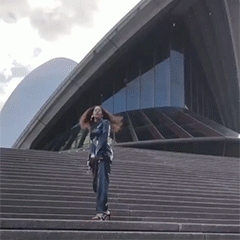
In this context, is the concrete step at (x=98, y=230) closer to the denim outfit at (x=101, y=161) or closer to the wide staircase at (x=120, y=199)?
the wide staircase at (x=120, y=199)

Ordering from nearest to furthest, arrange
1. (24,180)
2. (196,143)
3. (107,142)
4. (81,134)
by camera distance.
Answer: (107,142)
(24,180)
(196,143)
(81,134)

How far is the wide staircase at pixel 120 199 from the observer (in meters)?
3.95

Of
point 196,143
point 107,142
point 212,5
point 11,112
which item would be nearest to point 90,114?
point 107,142

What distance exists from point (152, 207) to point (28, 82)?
123 feet

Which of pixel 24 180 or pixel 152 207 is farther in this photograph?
pixel 24 180

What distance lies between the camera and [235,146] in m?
17.1

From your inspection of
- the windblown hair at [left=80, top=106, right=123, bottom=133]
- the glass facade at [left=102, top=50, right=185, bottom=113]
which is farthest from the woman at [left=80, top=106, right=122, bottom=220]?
the glass facade at [left=102, top=50, right=185, bottom=113]

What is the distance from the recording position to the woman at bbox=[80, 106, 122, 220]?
13.7 feet

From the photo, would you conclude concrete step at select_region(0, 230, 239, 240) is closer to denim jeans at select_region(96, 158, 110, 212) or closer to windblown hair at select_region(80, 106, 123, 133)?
denim jeans at select_region(96, 158, 110, 212)

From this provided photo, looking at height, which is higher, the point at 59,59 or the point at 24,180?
the point at 59,59

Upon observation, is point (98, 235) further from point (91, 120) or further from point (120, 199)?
point (120, 199)

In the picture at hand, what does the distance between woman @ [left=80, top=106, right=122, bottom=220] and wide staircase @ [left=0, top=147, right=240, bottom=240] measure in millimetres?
239

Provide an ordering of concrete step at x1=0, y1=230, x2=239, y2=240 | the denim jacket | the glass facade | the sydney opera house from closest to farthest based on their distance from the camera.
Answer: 1. concrete step at x1=0, y1=230, x2=239, y2=240
2. the denim jacket
3. the sydney opera house
4. the glass facade

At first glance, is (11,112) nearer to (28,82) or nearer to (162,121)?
(28,82)
